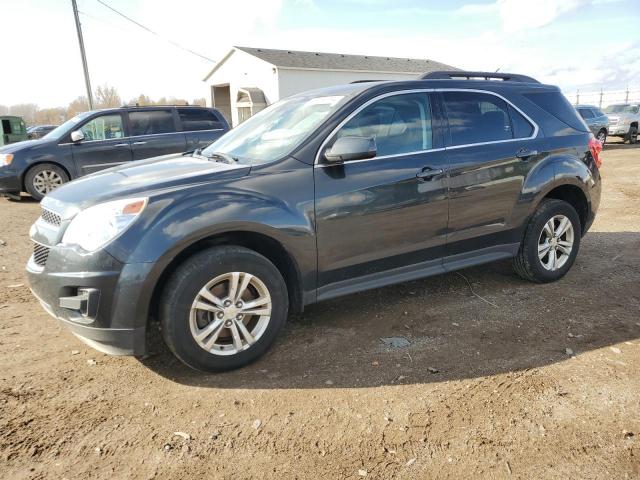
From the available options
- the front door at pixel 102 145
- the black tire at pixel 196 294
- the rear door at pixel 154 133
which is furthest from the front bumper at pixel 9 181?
the black tire at pixel 196 294

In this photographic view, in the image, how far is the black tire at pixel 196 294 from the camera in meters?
2.99

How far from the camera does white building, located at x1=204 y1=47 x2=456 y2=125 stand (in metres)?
27.9

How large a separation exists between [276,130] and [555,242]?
2.90 metres

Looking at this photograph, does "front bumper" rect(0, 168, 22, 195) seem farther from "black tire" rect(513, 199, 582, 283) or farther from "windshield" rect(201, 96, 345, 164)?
"black tire" rect(513, 199, 582, 283)

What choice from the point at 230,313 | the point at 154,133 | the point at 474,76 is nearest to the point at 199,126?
the point at 154,133

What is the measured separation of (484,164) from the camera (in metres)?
4.17

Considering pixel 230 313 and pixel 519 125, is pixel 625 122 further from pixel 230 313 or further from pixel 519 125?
pixel 230 313

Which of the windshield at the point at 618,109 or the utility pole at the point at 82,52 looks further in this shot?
the windshield at the point at 618,109

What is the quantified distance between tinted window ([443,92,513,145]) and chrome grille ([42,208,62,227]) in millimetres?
3016

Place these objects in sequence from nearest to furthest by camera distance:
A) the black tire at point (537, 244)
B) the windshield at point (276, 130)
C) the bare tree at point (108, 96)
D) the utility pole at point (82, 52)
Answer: the windshield at point (276, 130) → the black tire at point (537, 244) → the utility pole at point (82, 52) → the bare tree at point (108, 96)

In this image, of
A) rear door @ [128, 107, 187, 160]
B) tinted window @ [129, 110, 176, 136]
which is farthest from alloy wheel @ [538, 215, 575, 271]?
tinted window @ [129, 110, 176, 136]

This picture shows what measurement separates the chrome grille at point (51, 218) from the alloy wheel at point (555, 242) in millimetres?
4038

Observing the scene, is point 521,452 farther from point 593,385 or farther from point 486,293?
point 486,293

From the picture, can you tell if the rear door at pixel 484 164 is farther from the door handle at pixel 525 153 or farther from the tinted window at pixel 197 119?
the tinted window at pixel 197 119
